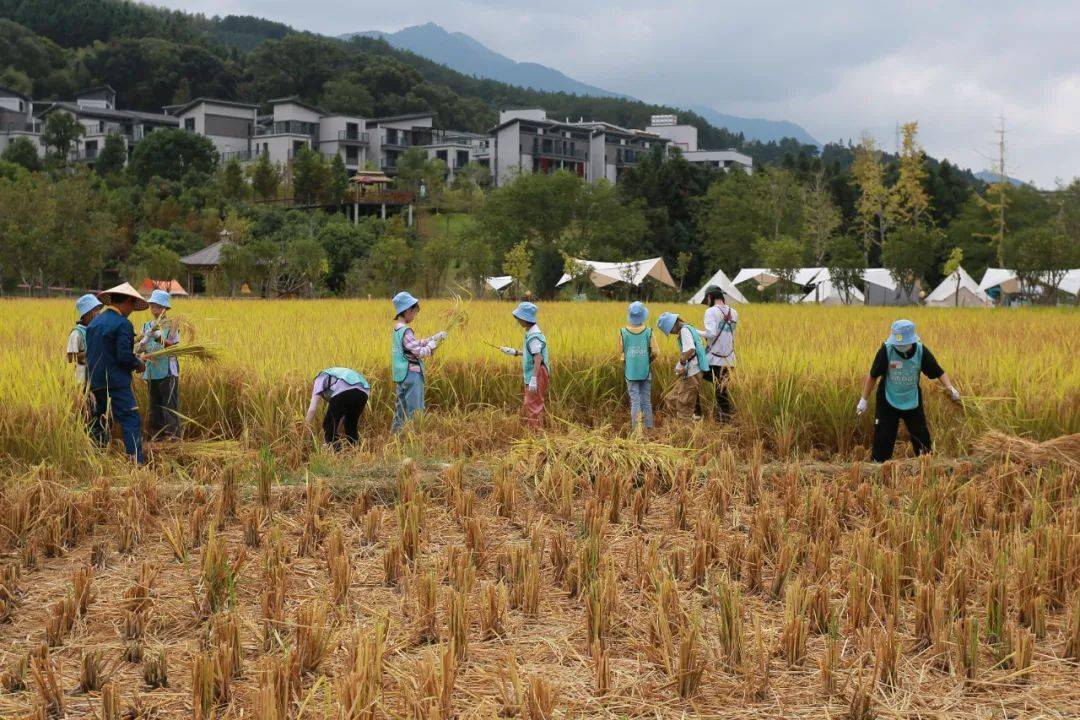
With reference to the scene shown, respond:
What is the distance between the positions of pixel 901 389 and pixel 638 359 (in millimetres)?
2127

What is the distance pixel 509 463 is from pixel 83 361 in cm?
366

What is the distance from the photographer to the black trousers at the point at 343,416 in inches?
273

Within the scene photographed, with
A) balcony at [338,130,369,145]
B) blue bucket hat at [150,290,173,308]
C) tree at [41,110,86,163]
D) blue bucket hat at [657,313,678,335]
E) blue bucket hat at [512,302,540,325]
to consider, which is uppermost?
balcony at [338,130,369,145]

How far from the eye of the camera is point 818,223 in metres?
46.1

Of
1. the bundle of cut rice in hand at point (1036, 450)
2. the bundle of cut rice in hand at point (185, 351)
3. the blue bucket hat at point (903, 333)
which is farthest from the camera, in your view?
the bundle of cut rice in hand at point (185, 351)

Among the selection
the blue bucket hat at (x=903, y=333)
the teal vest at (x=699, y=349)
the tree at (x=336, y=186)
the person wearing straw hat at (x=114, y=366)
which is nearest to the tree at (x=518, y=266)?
the tree at (x=336, y=186)

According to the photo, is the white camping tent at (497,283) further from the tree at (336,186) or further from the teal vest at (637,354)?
the teal vest at (637,354)

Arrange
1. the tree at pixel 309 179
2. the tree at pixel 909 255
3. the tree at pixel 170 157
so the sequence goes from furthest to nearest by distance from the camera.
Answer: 1. the tree at pixel 170 157
2. the tree at pixel 309 179
3. the tree at pixel 909 255

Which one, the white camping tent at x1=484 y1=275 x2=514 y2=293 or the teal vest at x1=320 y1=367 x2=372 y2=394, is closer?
the teal vest at x1=320 y1=367 x2=372 y2=394

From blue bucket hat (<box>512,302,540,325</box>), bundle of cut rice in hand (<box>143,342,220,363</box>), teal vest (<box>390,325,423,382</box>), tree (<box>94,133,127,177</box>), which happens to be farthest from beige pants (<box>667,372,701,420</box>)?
tree (<box>94,133,127,177</box>)

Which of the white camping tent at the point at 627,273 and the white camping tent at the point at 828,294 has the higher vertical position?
the white camping tent at the point at 627,273

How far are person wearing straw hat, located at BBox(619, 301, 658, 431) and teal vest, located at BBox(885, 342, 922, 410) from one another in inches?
77.5

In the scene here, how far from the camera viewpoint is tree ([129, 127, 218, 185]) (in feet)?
180

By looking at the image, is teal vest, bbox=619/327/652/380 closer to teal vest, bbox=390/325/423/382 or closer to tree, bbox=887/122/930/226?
teal vest, bbox=390/325/423/382
